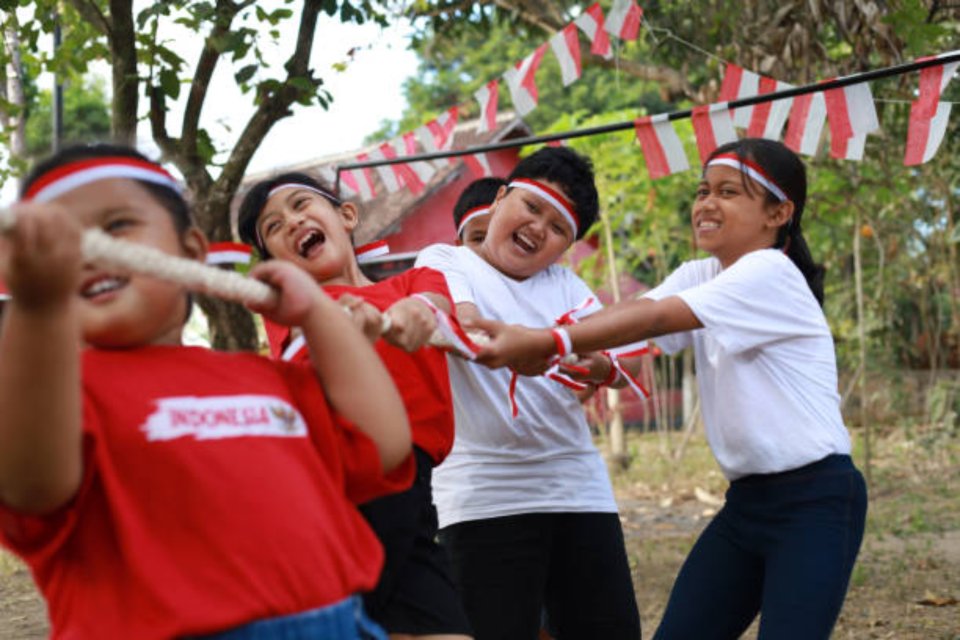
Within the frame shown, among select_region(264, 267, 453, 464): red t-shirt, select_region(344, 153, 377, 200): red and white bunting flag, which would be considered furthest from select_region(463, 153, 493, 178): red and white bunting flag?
select_region(264, 267, 453, 464): red t-shirt

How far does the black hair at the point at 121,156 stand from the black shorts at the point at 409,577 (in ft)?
2.79

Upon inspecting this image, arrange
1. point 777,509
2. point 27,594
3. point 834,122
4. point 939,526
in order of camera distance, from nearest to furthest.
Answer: point 777,509
point 834,122
point 27,594
point 939,526

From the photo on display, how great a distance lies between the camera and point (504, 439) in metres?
3.21

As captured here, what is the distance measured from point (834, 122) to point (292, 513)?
3693 millimetres

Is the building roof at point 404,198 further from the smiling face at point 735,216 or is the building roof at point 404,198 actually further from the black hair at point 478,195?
the smiling face at point 735,216

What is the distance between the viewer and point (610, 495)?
3340 mm

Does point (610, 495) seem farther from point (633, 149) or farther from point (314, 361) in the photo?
point (633, 149)

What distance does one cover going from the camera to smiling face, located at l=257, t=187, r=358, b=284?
265 centimetres

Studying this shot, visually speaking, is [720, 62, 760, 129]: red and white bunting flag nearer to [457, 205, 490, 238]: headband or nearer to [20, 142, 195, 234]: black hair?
[457, 205, 490, 238]: headband

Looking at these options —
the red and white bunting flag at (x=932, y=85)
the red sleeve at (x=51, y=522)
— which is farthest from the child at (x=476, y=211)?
the red sleeve at (x=51, y=522)

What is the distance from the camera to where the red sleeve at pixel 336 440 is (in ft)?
5.71

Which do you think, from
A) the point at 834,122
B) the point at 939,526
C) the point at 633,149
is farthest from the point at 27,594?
the point at 633,149

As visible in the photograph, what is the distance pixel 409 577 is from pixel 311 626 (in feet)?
2.90

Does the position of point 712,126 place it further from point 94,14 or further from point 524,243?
point 94,14
